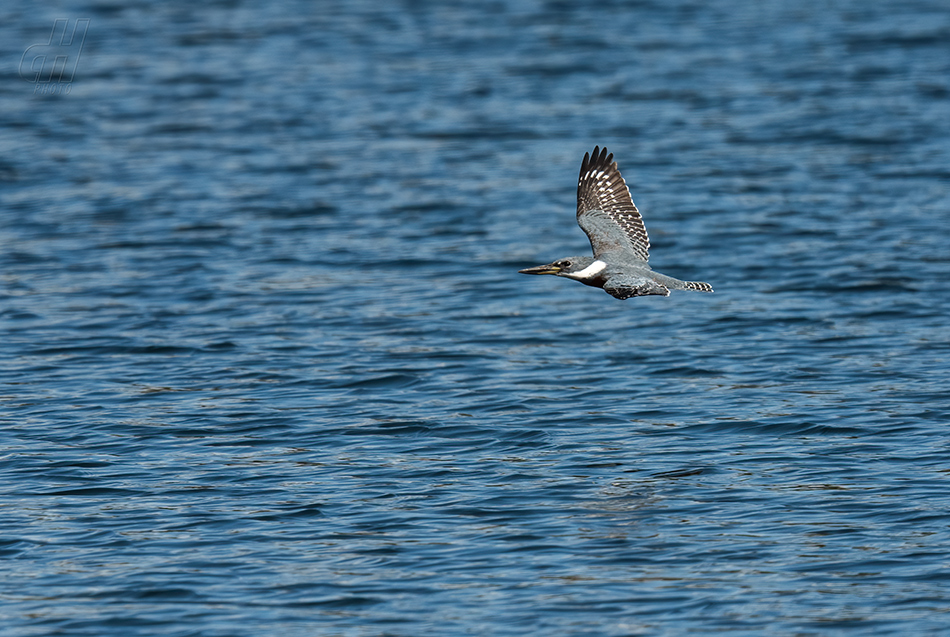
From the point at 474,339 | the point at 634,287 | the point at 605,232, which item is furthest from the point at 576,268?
the point at 474,339

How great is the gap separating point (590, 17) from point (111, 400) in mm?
22557

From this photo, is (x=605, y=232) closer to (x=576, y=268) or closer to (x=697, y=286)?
(x=576, y=268)

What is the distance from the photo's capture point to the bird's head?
527 inches

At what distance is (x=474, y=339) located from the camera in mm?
17375

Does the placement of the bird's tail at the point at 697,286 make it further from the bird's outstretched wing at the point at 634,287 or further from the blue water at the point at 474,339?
the blue water at the point at 474,339

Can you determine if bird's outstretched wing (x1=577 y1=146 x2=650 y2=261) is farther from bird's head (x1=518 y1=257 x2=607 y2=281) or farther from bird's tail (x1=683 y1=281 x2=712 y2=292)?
bird's tail (x1=683 y1=281 x2=712 y2=292)

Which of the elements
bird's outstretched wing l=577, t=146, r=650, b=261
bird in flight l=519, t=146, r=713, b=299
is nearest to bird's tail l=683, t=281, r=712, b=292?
bird in flight l=519, t=146, r=713, b=299

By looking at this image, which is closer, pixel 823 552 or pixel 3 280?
pixel 823 552

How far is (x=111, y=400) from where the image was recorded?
15.4 meters

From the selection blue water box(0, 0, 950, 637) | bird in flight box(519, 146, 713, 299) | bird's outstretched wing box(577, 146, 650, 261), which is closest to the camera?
blue water box(0, 0, 950, 637)

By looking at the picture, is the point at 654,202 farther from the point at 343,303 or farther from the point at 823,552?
the point at 823,552

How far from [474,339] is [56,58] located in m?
20.9

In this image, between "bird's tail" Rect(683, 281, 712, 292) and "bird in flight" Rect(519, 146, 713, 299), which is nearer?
"bird's tail" Rect(683, 281, 712, 292)

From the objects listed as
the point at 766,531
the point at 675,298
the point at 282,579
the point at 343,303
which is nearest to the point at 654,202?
the point at 675,298
